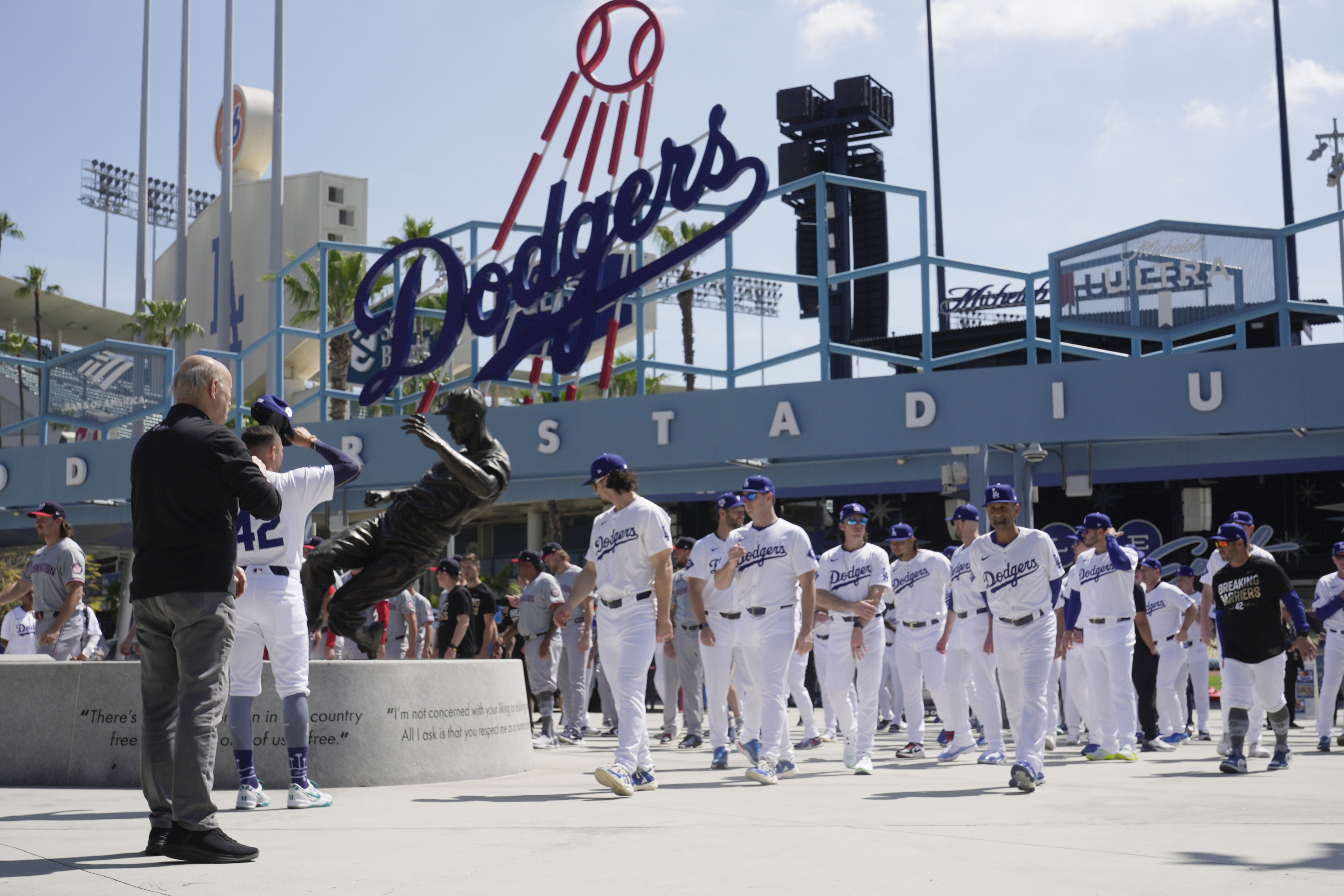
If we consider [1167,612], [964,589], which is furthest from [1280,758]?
[1167,612]

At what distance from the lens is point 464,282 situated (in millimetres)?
22094

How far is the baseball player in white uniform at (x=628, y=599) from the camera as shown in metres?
7.35

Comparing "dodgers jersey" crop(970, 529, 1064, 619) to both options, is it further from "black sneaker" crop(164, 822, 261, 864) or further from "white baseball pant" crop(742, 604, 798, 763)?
"black sneaker" crop(164, 822, 261, 864)

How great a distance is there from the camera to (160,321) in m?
46.0

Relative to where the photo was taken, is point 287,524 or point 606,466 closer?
point 287,524

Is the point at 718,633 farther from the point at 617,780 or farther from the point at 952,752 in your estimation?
the point at 952,752

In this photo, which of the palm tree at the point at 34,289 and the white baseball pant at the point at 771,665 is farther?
the palm tree at the point at 34,289

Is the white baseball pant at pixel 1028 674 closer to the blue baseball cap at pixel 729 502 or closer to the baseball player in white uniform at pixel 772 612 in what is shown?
the baseball player in white uniform at pixel 772 612

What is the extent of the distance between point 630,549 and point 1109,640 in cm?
533

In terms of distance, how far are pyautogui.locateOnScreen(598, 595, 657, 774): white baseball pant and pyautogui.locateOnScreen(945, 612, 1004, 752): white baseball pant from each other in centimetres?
311

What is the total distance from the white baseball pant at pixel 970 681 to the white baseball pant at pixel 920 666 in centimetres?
9

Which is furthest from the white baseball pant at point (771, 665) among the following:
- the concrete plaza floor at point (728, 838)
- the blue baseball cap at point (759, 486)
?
the blue baseball cap at point (759, 486)

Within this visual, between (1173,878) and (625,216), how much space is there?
1752 cm

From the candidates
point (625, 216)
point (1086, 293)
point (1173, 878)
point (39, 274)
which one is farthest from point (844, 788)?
point (39, 274)
